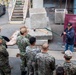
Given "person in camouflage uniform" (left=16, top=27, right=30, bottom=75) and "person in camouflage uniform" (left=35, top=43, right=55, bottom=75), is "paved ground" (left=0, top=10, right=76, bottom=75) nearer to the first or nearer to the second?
"person in camouflage uniform" (left=16, top=27, right=30, bottom=75)

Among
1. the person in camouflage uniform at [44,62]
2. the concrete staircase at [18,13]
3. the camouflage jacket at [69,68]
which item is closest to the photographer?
the camouflage jacket at [69,68]

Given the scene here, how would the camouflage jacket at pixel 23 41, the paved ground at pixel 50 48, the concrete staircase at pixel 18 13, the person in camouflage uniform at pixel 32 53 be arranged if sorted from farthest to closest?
1. the concrete staircase at pixel 18 13
2. the paved ground at pixel 50 48
3. the camouflage jacket at pixel 23 41
4. the person in camouflage uniform at pixel 32 53

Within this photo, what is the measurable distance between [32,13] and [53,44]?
1964 millimetres

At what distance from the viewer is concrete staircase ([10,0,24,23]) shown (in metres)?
17.3

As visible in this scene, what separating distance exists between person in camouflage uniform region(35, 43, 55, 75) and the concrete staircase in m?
11.0

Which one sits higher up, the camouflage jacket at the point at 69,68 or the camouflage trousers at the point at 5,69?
the camouflage jacket at the point at 69,68

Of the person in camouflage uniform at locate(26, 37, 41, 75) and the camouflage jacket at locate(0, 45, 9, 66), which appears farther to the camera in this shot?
the camouflage jacket at locate(0, 45, 9, 66)


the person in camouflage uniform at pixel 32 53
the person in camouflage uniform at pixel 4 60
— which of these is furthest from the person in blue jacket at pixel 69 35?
the person in camouflage uniform at pixel 4 60

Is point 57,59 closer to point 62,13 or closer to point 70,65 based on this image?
point 70,65

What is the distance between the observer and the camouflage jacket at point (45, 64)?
612 centimetres

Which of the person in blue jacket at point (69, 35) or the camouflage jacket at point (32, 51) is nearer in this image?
the camouflage jacket at point (32, 51)

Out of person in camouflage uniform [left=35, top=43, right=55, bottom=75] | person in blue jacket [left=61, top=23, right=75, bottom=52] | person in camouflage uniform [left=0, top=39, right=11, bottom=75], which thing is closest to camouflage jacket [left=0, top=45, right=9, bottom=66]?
person in camouflage uniform [left=0, top=39, right=11, bottom=75]

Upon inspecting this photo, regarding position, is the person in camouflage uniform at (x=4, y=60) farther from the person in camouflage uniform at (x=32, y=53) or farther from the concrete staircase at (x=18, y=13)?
the concrete staircase at (x=18, y=13)

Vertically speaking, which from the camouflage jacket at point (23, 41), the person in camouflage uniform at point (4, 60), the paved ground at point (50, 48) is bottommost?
the paved ground at point (50, 48)
